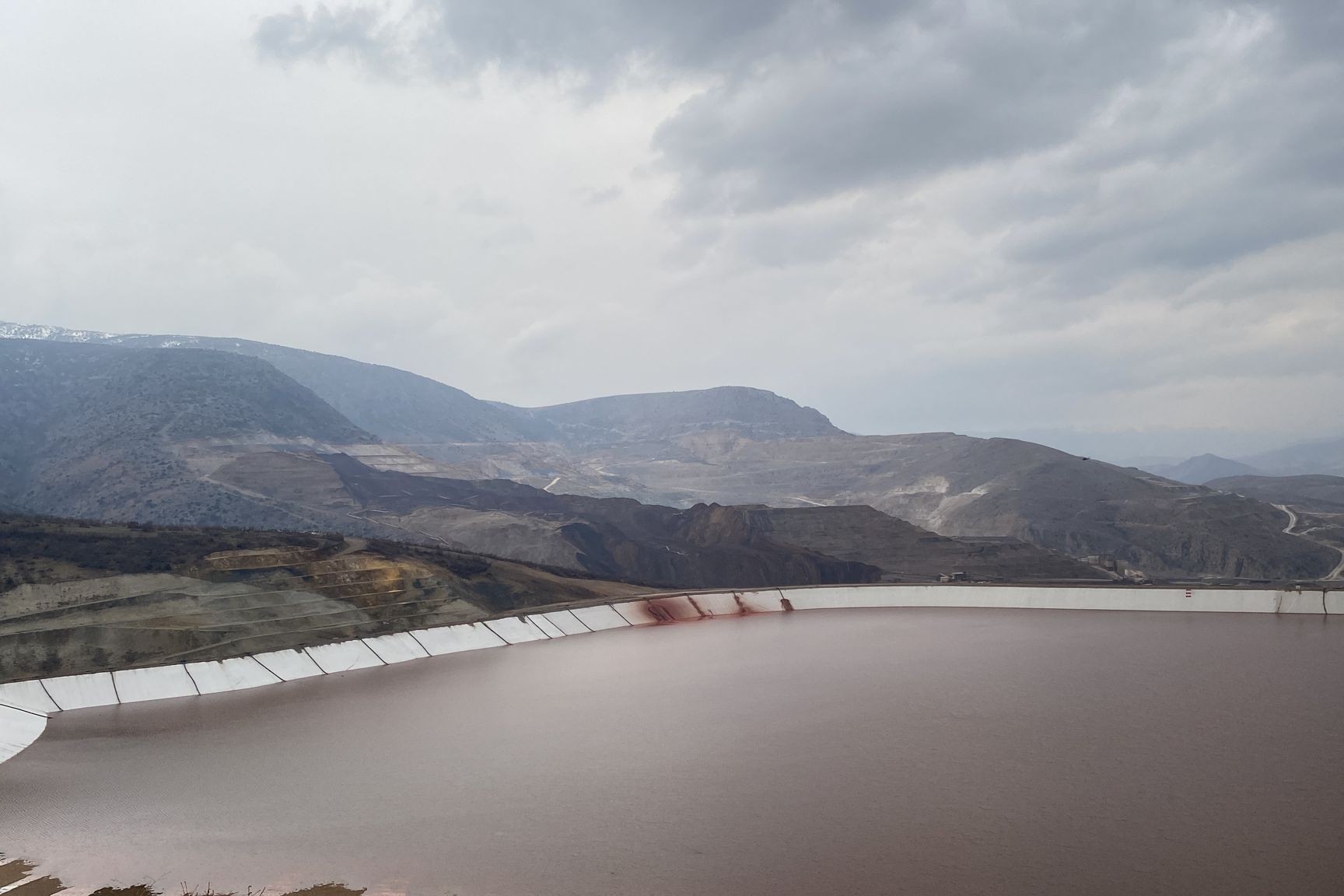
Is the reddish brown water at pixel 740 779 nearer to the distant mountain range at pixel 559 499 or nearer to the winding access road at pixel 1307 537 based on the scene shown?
the distant mountain range at pixel 559 499

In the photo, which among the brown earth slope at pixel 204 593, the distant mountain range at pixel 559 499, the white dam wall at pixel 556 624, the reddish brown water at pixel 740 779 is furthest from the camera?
the distant mountain range at pixel 559 499

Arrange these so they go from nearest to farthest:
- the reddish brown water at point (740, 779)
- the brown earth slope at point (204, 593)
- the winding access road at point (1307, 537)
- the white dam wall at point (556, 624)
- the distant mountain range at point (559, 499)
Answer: the reddish brown water at point (740, 779) < the white dam wall at point (556, 624) < the brown earth slope at point (204, 593) < the winding access road at point (1307, 537) < the distant mountain range at point (559, 499)

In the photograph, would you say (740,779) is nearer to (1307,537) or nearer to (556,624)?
(556,624)

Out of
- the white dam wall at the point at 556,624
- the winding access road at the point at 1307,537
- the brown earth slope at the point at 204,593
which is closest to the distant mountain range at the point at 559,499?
the winding access road at the point at 1307,537

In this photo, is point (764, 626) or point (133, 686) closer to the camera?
point (133, 686)

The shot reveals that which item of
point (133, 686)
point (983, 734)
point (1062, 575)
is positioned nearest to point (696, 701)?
point (983, 734)

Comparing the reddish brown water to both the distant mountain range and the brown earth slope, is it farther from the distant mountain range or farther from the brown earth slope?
the distant mountain range

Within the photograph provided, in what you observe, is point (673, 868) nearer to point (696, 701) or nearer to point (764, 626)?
point (696, 701)
